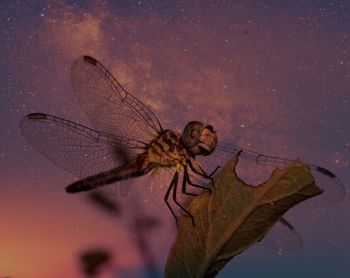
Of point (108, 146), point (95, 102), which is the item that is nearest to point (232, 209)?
point (108, 146)

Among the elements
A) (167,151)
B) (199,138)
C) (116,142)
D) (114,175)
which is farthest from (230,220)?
(116,142)

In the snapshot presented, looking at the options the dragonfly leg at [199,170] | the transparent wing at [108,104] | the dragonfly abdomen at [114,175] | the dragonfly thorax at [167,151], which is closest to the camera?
the dragonfly leg at [199,170]

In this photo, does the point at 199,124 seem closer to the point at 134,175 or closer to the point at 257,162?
the point at 257,162

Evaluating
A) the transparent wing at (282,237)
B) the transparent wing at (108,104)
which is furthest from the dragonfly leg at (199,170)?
the transparent wing at (282,237)

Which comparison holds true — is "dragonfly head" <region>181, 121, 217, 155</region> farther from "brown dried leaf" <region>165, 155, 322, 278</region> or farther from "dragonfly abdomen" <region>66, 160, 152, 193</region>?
"brown dried leaf" <region>165, 155, 322, 278</region>

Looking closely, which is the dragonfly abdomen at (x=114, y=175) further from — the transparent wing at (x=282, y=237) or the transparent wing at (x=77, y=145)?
the transparent wing at (x=282, y=237)

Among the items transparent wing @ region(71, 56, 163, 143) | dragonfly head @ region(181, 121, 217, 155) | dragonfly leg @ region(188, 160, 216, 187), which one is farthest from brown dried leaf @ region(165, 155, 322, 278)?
transparent wing @ region(71, 56, 163, 143)
